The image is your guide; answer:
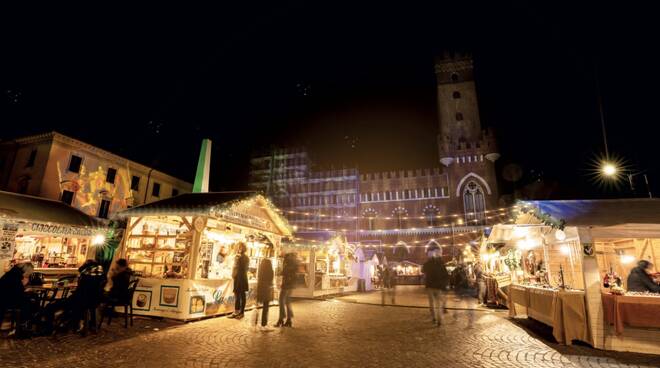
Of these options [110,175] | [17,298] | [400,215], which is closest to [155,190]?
[110,175]

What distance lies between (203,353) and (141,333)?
233 cm

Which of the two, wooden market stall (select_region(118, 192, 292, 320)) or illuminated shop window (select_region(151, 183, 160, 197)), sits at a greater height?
illuminated shop window (select_region(151, 183, 160, 197))

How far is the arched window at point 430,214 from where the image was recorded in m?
36.2

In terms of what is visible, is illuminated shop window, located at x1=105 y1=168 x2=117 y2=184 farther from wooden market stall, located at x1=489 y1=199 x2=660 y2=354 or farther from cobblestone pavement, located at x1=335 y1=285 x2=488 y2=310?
wooden market stall, located at x1=489 y1=199 x2=660 y2=354

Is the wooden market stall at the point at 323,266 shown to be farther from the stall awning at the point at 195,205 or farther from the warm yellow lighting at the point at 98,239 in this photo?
the warm yellow lighting at the point at 98,239

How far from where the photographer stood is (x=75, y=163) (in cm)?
1834

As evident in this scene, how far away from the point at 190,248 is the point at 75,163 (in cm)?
1543

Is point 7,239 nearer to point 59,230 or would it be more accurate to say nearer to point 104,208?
point 59,230

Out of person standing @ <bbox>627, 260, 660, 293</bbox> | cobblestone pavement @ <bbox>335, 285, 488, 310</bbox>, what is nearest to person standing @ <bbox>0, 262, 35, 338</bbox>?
cobblestone pavement @ <bbox>335, 285, 488, 310</bbox>

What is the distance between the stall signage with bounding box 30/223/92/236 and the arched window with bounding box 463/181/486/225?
109 feet

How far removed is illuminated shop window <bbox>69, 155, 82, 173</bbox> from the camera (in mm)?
18094

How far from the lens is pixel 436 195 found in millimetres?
37375

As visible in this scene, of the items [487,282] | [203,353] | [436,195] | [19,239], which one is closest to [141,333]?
[203,353]

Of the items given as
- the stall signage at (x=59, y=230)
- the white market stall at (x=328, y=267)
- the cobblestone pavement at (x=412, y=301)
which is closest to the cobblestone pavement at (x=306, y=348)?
the cobblestone pavement at (x=412, y=301)
